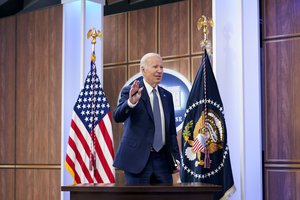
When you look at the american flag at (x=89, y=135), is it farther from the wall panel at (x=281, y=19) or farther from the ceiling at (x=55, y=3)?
the wall panel at (x=281, y=19)

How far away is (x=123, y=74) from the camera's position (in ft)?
22.1

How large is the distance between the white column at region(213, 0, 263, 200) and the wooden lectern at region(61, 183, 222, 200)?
2.35m

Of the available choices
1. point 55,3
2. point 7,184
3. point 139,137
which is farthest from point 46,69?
point 139,137

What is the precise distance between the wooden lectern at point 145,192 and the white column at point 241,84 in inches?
92.5

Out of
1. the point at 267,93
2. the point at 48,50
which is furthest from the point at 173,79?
the point at 48,50

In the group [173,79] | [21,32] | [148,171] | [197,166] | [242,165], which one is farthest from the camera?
[21,32]

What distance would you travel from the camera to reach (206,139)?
16.0 ft

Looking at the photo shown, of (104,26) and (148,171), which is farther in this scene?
(104,26)

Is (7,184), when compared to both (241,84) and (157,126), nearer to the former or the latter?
(241,84)

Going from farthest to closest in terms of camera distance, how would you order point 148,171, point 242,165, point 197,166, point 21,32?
point 21,32 → point 242,165 → point 197,166 → point 148,171

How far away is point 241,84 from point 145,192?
255 cm

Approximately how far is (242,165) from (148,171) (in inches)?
63.1

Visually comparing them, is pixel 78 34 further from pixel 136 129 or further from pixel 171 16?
pixel 136 129

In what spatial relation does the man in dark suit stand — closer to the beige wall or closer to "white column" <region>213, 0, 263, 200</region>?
"white column" <region>213, 0, 263, 200</region>
